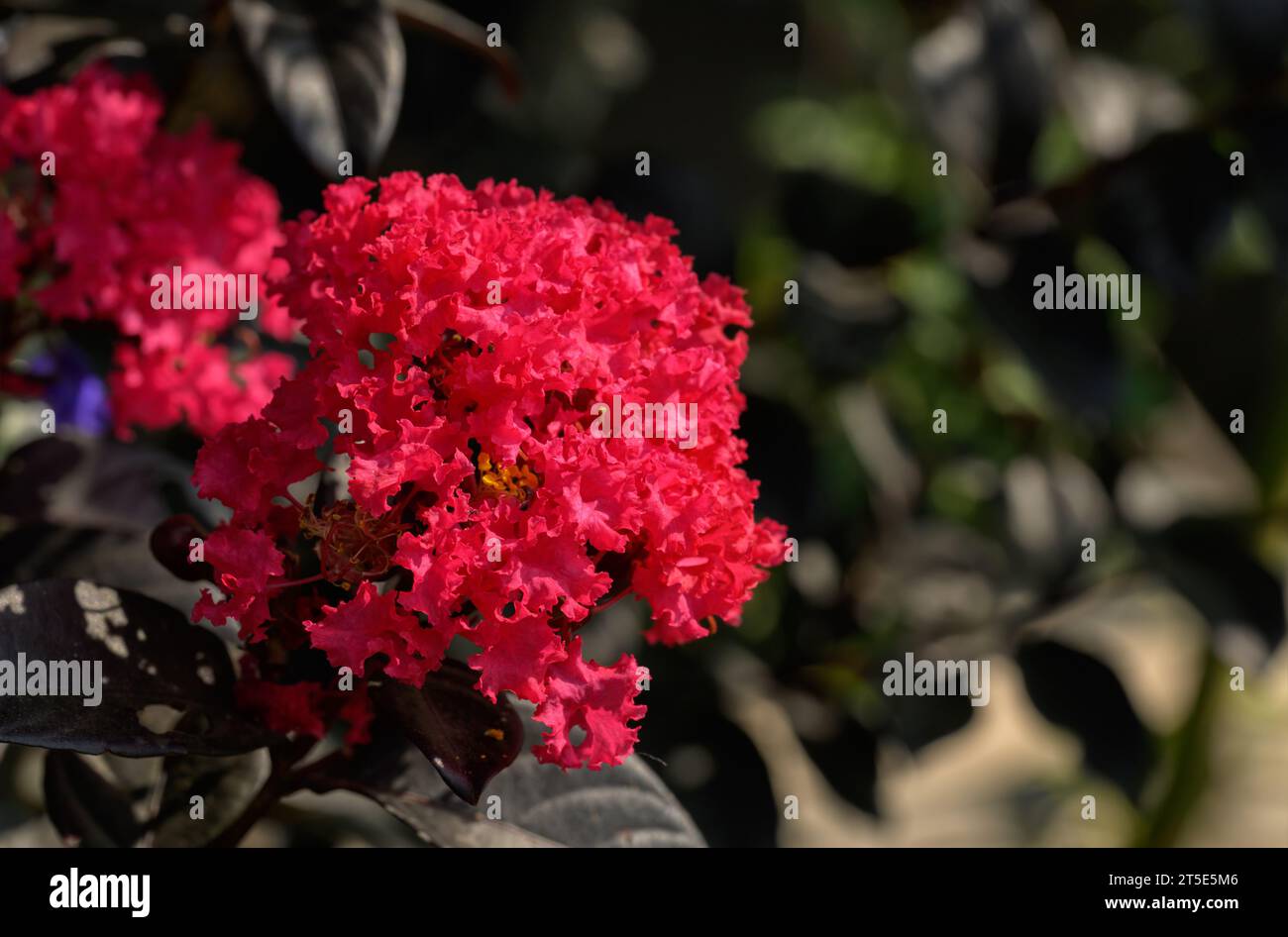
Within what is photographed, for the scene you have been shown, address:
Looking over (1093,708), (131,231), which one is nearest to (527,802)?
(131,231)

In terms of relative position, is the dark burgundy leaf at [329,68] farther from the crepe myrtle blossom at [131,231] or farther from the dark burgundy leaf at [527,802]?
the dark burgundy leaf at [527,802]

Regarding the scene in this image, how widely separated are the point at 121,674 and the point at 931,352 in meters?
1.31

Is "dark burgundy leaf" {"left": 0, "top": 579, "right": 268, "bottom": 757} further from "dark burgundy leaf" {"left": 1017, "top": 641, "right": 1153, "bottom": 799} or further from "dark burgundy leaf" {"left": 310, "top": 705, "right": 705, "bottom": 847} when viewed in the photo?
"dark burgundy leaf" {"left": 1017, "top": 641, "right": 1153, "bottom": 799}

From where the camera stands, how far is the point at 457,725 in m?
0.75

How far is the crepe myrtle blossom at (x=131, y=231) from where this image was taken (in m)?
0.99

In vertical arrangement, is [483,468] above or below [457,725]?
above

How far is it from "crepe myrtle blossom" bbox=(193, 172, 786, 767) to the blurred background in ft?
0.70

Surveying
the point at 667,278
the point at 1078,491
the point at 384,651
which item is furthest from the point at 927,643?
the point at 384,651

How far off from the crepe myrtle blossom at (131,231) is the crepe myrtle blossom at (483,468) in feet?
0.89

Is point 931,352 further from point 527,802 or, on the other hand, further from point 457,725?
point 457,725

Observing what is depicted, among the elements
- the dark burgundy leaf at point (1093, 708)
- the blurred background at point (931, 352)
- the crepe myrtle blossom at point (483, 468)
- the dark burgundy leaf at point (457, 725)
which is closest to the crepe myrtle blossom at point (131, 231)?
the blurred background at point (931, 352)

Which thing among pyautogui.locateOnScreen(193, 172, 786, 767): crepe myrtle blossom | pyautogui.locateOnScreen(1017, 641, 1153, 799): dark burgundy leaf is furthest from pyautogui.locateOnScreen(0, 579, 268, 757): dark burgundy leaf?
pyautogui.locateOnScreen(1017, 641, 1153, 799): dark burgundy leaf

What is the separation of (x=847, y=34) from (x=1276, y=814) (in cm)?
187

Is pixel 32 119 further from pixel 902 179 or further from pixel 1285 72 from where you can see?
pixel 902 179
